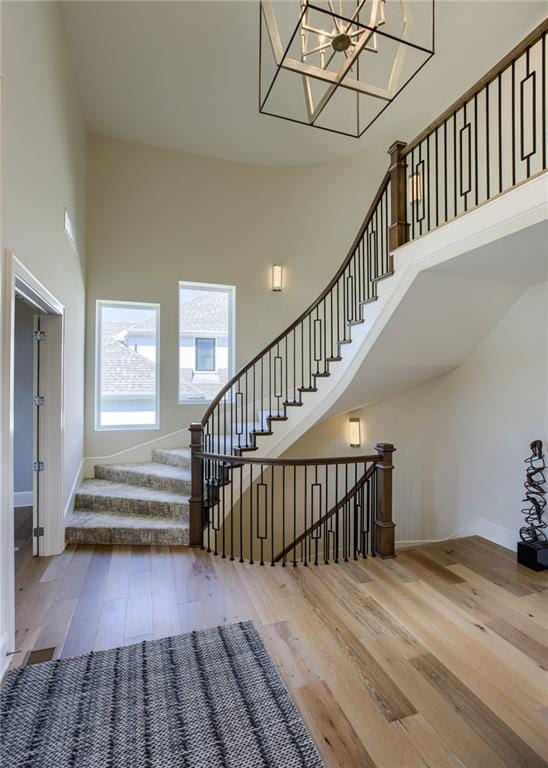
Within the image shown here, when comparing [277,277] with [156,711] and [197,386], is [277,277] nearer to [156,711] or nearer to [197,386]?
[197,386]

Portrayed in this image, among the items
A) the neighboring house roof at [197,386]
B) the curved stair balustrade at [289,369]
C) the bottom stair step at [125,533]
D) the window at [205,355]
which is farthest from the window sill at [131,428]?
the bottom stair step at [125,533]

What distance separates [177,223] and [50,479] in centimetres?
372

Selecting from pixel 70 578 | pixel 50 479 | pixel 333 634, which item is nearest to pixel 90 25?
pixel 50 479

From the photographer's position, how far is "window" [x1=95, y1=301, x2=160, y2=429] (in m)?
5.01

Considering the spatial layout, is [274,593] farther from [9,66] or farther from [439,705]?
[9,66]

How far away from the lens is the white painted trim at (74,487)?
3673mm

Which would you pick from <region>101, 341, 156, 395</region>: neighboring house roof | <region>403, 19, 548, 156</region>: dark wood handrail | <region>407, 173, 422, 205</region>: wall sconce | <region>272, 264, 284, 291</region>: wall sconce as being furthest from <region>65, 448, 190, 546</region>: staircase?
<region>403, 19, 548, 156</region>: dark wood handrail

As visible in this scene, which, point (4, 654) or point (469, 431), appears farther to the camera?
point (469, 431)

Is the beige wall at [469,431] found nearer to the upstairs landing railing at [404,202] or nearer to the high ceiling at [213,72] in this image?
the upstairs landing railing at [404,202]

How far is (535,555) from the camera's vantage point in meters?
3.19

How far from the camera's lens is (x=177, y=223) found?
5281 mm

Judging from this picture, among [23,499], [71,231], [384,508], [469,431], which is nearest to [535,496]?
[469,431]

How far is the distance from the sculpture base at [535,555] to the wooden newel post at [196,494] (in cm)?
289

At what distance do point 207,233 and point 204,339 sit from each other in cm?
152
